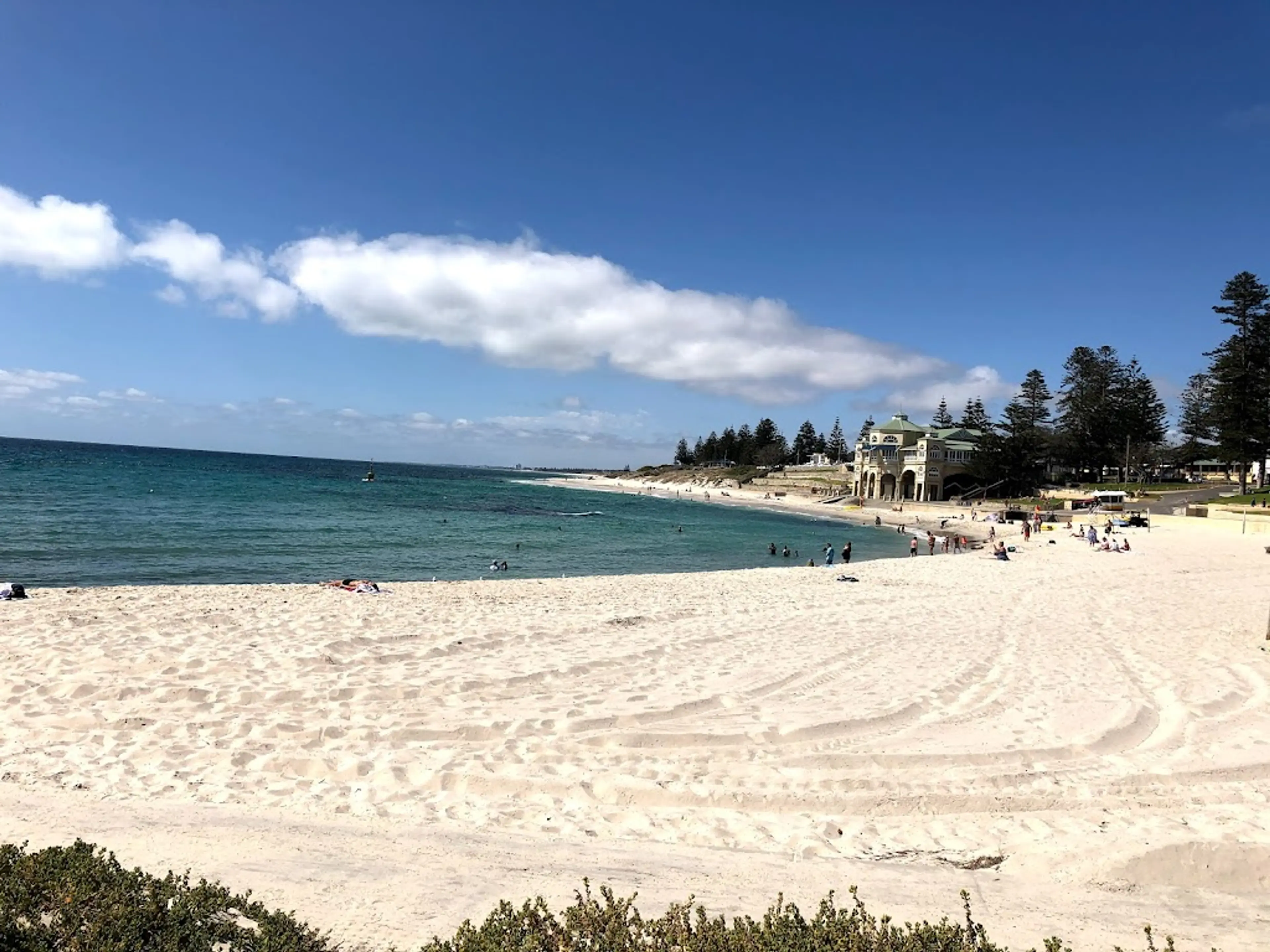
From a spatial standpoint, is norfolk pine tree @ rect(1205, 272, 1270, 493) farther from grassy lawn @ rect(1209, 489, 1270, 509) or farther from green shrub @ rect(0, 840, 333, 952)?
green shrub @ rect(0, 840, 333, 952)

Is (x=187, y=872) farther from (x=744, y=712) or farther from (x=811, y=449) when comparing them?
(x=811, y=449)

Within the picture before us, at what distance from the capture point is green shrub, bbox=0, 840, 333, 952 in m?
3.23

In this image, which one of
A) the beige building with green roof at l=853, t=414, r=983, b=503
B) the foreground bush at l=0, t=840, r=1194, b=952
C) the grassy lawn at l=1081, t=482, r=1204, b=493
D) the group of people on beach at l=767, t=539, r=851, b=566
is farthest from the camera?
the beige building with green roof at l=853, t=414, r=983, b=503

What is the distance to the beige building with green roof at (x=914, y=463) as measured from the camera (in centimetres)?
7644

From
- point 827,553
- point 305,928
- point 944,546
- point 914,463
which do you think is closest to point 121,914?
point 305,928

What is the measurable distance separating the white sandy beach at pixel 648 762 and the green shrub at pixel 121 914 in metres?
0.34

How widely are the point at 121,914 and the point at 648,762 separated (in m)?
4.16

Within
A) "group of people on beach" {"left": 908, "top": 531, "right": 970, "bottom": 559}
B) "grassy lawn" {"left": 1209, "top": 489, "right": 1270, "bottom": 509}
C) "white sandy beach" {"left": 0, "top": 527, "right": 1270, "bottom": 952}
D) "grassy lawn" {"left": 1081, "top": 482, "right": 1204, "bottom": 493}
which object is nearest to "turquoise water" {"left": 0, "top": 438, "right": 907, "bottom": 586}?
"group of people on beach" {"left": 908, "top": 531, "right": 970, "bottom": 559}

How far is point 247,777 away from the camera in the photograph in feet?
19.7

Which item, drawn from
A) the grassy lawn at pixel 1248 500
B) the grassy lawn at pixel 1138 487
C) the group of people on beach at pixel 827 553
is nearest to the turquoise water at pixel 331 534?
the group of people on beach at pixel 827 553

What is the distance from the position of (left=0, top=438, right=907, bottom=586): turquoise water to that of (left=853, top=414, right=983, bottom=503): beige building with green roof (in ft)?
53.1

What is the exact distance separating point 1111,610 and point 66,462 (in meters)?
109

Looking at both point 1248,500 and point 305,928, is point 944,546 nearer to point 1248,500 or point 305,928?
point 1248,500

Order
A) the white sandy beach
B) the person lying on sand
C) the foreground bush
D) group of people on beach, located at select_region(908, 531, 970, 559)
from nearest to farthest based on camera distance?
the foreground bush → the white sandy beach → the person lying on sand → group of people on beach, located at select_region(908, 531, 970, 559)
